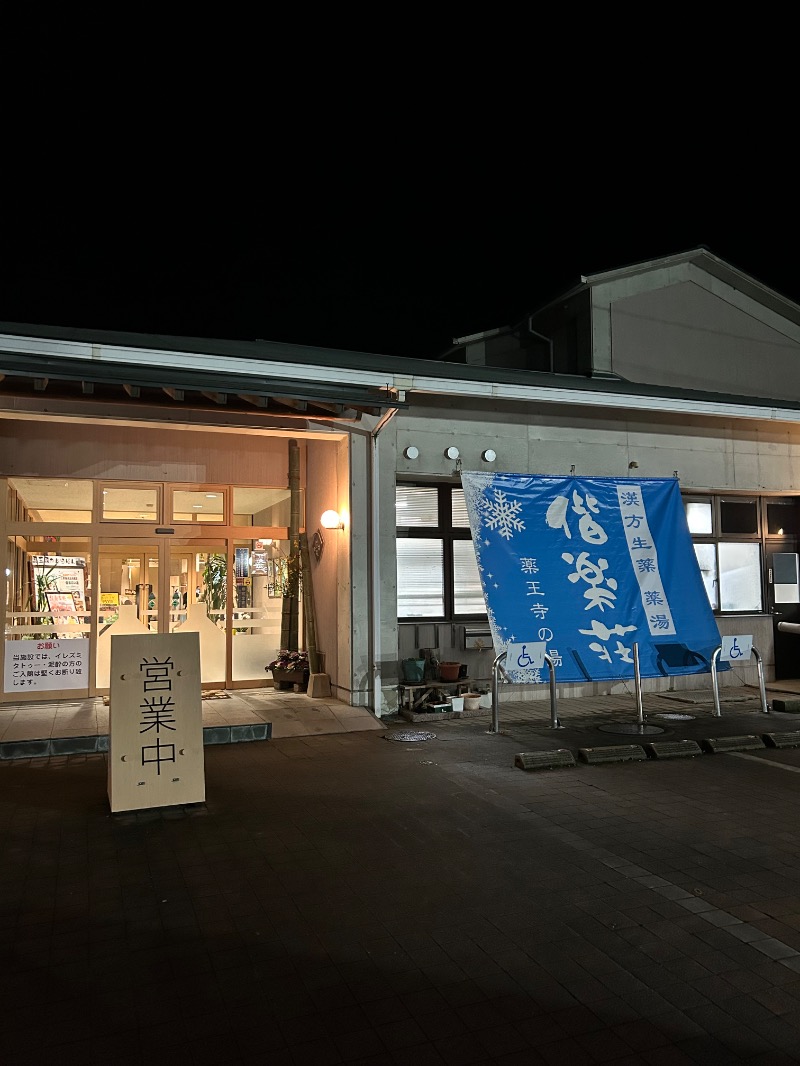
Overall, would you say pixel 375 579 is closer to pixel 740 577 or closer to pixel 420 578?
pixel 420 578

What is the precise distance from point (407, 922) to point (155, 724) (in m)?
2.90

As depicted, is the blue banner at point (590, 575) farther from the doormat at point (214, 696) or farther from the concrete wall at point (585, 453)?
the doormat at point (214, 696)

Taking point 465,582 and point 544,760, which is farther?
point 465,582

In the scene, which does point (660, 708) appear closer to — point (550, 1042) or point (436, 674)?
point (436, 674)

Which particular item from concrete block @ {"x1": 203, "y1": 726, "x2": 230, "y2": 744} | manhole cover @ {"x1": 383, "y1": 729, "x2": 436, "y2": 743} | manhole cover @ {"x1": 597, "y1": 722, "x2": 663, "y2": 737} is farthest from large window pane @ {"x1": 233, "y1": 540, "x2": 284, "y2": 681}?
manhole cover @ {"x1": 597, "y1": 722, "x2": 663, "y2": 737}

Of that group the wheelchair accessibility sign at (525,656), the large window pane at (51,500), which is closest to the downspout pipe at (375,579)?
the wheelchair accessibility sign at (525,656)

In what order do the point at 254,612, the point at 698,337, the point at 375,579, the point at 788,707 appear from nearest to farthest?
the point at 375,579
the point at 788,707
the point at 254,612
the point at 698,337

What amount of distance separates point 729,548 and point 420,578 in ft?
17.0

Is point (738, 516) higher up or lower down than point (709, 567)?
higher up

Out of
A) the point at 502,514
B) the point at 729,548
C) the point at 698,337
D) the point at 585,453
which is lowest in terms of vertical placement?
the point at 729,548

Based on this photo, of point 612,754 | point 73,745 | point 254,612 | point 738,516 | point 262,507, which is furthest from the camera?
point 738,516

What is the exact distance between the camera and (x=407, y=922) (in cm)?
391

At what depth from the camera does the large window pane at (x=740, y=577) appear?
12125 millimetres

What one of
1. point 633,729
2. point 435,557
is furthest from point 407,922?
point 435,557
